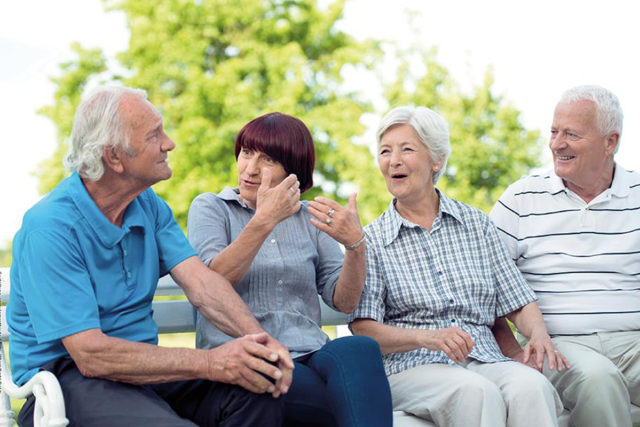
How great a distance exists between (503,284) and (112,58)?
12.5 meters

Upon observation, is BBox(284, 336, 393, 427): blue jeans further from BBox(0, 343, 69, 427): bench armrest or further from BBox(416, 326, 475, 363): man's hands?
BBox(0, 343, 69, 427): bench armrest

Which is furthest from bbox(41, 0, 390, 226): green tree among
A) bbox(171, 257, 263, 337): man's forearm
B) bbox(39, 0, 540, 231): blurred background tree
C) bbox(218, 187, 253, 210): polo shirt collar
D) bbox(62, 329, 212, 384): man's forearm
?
bbox(62, 329, 212, 384): man's forearm

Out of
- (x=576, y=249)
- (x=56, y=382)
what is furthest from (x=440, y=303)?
(x=56, y=382)

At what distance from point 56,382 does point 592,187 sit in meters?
2.23

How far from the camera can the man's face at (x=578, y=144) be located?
116 inches

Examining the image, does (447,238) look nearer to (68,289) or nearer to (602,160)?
(602,160)

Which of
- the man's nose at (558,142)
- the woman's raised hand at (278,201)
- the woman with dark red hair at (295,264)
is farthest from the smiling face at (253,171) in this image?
the man's nose at (558,142)

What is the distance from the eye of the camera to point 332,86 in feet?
44.2

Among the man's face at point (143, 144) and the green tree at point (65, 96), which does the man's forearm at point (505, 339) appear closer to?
the man's face at point (143, 144)

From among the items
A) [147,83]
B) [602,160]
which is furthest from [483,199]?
[602,160]

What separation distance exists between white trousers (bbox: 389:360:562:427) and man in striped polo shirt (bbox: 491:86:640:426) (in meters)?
0.41

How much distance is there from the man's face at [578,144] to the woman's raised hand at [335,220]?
111cm

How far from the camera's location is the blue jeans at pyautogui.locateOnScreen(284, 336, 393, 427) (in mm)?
1967

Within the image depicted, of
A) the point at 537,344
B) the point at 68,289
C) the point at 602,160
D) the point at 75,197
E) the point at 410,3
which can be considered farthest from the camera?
the point at 410,3
